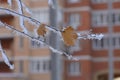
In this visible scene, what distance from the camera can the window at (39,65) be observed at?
37219 millimetres

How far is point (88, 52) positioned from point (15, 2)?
120 feet

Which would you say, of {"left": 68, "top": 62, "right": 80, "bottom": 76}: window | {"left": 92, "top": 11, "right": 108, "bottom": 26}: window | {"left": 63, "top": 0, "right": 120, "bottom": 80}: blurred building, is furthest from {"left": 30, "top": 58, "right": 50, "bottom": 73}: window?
{"left": 92, "top": 11, "right": 108, "bottom": 26}: window

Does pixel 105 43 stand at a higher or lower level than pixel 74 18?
lower

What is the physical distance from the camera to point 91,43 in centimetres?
3941

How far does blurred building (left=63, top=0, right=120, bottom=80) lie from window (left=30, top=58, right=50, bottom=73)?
1.91m

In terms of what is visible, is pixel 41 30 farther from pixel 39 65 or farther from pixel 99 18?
pixel 99 18

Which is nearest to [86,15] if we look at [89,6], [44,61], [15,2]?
[89,6]

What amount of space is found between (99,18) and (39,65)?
7.02m

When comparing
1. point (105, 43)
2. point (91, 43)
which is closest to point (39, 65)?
point (91, 43)

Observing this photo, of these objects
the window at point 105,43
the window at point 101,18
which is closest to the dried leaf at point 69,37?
the window at point 105,43

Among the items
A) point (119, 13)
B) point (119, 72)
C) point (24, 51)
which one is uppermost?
point (119, 13)

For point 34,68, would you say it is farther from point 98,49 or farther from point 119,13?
point 119,13

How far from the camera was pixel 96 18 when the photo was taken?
1566 inches

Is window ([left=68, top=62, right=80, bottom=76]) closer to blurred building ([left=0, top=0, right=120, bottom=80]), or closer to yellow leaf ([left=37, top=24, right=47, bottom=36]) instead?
blurred building ([left=0, top=0, right=120, bottom=80])
